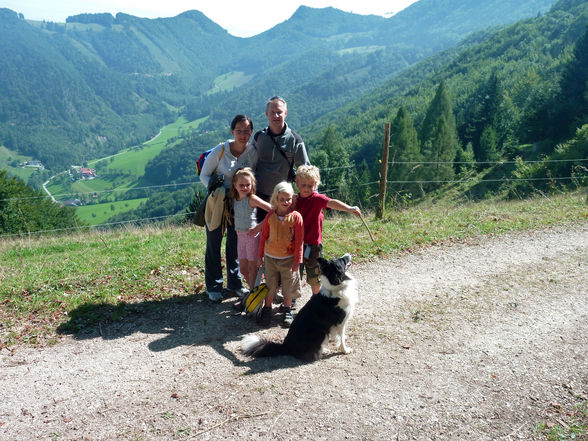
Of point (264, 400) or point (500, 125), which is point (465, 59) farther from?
point (264, 400)

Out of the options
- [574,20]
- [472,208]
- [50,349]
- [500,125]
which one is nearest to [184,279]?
[50,349]

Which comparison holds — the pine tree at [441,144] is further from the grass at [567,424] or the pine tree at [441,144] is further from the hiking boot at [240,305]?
the grass at [567,424]

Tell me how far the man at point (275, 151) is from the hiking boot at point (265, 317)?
157cm

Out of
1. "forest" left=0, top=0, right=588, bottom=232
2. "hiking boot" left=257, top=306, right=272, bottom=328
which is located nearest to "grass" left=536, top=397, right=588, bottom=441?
"hiking boot" left=257, top=306, right=272, bottom=328

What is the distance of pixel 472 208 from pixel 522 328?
6.56m

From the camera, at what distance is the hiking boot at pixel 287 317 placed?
528 centimetres

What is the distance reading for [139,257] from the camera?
7.73 m

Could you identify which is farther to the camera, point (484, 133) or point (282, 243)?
point (484, 133)

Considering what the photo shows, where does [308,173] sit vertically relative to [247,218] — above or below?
above

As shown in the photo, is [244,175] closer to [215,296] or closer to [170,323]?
[215,296]

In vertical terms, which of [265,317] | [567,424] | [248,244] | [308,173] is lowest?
[567,424]

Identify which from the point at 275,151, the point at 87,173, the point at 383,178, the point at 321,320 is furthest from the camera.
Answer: the point at 87,173

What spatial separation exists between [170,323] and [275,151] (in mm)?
2853

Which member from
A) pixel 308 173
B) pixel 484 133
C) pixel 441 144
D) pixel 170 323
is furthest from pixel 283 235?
pixel 484 133
